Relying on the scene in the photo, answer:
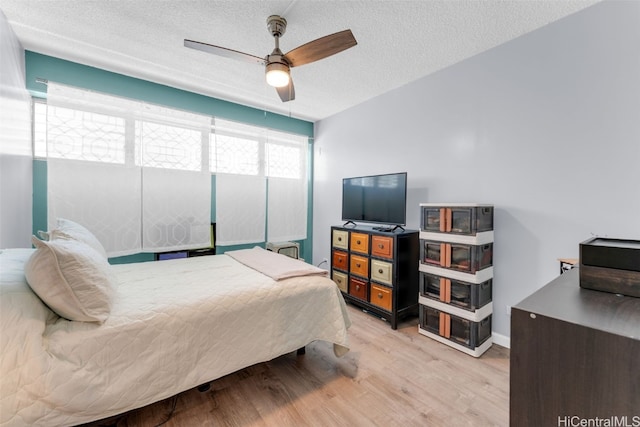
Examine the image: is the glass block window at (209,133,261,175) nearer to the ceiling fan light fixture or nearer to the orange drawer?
the ceiling fan light fixture

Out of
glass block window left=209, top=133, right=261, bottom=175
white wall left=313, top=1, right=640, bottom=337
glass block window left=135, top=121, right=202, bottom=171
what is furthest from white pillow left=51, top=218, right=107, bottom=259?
white wall left=313, top=1, right=640, bottom=337

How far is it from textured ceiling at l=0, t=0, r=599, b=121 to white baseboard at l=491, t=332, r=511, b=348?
8.44 ft

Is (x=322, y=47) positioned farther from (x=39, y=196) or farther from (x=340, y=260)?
(x=39, y=196)

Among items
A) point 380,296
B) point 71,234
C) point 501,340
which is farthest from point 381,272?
point 71,234

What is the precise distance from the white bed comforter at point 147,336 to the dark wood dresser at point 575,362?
4.21ft

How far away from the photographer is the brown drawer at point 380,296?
2.77 metres

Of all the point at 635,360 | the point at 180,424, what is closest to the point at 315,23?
the point at 635,360

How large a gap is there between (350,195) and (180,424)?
2698 millimetres

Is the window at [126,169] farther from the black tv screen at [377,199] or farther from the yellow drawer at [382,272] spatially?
the yellow drawer at [382,272]

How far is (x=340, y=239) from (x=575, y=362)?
2659 millimetres

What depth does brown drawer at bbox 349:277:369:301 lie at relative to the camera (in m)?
3.02

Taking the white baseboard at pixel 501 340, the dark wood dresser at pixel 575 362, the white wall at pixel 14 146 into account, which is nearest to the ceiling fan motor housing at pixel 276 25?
the white wall at pixel 14 146

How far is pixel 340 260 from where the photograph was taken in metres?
3.35

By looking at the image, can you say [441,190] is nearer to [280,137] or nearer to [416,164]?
[416,164]
